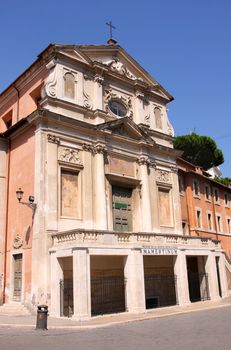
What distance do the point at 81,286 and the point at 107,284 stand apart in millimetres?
4741

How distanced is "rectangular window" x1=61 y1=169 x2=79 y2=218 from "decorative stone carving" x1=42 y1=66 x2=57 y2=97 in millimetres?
4655

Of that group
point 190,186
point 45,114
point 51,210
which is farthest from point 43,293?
point 190,186

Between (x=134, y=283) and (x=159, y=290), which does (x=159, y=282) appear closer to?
(x=159, y=290)

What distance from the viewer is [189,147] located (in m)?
51.5

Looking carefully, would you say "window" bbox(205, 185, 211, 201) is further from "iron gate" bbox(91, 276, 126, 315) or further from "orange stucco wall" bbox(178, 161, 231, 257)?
"iron gate" bbox(91, 276, 126, 315)

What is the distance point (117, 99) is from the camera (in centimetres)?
2664

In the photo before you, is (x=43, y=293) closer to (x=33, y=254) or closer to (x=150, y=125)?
Result: (x=33, y=254)

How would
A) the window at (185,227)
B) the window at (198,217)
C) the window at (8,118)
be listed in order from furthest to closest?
the window at (198,217)
the window at (185,227)
the window at (8,118)

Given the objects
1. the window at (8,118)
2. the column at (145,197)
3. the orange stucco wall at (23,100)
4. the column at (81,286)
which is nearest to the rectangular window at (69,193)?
the column at (81,286)

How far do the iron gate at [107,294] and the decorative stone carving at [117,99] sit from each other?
1115cm

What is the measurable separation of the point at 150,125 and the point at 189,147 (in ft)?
78.8

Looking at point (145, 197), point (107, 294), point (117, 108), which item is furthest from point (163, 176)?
point (107, 294)

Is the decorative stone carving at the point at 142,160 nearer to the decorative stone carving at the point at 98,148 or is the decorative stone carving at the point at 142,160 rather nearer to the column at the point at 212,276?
the decorative stone carving at the point at 98,148

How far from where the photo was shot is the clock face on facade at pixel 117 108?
26127 mm
